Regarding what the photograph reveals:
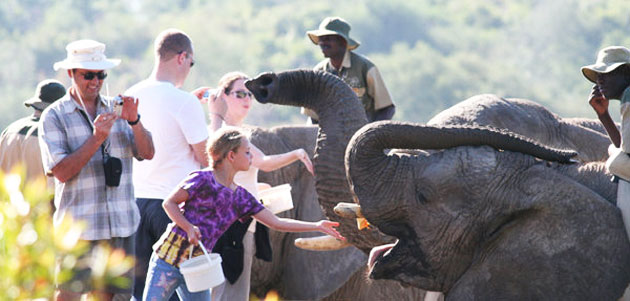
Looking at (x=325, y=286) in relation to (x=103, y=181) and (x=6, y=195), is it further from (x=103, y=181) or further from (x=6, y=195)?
(x=6, y=195)

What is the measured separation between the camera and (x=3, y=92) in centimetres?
7138

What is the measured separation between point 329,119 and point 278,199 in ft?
5.84

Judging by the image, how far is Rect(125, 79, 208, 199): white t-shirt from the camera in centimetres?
682

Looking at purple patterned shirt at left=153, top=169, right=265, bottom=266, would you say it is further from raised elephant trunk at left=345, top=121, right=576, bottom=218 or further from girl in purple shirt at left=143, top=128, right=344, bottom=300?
raised elephant trunk at left=345, top=121, right=576, bottom=218

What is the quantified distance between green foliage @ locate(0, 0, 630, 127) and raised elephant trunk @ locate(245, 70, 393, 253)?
198ft

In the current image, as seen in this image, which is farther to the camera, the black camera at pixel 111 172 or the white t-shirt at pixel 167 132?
the white t-shirt at pixel 167 132

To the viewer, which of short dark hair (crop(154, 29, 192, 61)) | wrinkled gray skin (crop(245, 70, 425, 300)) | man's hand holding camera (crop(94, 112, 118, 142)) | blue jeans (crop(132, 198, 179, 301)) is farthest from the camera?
short dark hair (crop(154, 29, 192, 61))

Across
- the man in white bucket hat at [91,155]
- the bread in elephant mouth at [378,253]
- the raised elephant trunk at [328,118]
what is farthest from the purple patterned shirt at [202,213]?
the bread in elephant mouth at [378,253]

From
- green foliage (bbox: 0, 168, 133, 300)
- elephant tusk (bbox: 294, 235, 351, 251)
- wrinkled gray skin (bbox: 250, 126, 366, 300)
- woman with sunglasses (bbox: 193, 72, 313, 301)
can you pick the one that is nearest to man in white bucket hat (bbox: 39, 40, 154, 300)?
woman with sunglasses (bbox: 193, 72, 313, 301)

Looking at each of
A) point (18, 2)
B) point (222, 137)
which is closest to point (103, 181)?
point (222, 137)

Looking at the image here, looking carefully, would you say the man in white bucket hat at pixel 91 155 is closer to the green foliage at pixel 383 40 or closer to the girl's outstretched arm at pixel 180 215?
the girl's outstretched arm at pixel 180 215

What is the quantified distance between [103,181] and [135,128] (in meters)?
0.31

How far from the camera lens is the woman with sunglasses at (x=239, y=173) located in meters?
7.02

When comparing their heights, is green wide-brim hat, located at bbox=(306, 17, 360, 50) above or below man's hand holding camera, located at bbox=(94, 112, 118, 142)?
above
